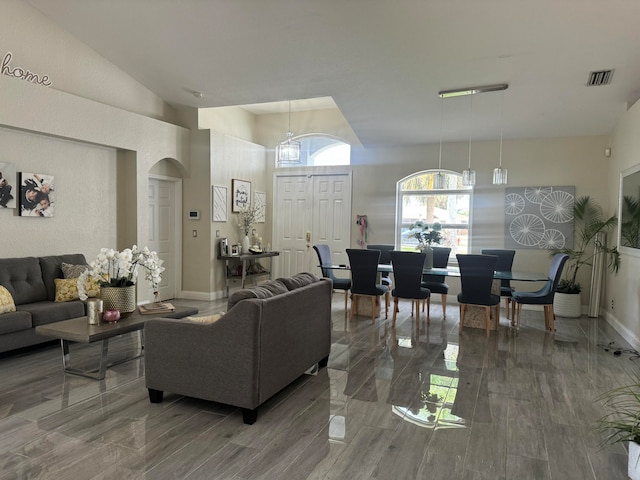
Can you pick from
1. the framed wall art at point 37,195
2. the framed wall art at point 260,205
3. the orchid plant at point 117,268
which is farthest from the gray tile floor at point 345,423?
the framed wall art at point 260,205

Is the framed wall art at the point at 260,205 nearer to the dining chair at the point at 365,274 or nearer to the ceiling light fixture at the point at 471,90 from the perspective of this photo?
the dining chair at the point at 365,274

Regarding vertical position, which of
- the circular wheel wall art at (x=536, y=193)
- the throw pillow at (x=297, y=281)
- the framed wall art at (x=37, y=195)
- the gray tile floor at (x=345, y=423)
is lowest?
the gray tile floor at (x=345, y=423)

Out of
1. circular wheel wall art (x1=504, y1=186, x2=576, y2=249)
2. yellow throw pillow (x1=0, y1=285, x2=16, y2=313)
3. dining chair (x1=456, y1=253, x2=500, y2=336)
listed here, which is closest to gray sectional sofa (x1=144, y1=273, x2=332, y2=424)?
yellow throw pillow (x1=0, y1=285, x2=16, y2=313)

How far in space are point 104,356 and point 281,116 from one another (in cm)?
594

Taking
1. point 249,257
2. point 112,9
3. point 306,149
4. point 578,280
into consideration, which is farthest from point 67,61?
point 578,280

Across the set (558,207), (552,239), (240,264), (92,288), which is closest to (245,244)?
(240,264)

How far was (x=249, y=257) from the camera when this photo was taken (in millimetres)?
7234

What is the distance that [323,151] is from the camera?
827 cm

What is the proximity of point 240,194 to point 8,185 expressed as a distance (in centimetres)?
366

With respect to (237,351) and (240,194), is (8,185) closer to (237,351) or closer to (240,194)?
(237,351)

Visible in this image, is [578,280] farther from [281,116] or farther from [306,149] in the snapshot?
[281,116]

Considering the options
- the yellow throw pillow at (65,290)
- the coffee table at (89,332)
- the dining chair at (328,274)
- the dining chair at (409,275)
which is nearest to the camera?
the coffee table at (89,332)

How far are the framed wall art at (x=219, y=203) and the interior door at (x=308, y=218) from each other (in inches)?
56.4

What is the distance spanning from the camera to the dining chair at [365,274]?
5.61 meters
